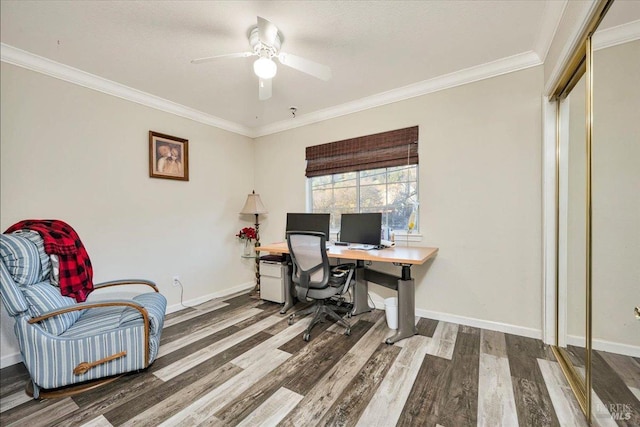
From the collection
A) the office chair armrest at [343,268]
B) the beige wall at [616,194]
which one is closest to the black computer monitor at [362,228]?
the office chair armrest at [343,268]

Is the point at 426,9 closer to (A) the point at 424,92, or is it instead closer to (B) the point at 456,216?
(A) the point at 424,92

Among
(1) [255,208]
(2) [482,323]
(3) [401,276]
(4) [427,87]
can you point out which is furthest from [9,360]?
(4) [427,87]

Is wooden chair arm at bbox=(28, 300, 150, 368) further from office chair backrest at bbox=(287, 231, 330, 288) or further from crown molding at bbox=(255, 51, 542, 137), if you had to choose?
crown molding at bbox=(255, 51, 542, 137)

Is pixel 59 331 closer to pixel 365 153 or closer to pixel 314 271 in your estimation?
pixel 314 271

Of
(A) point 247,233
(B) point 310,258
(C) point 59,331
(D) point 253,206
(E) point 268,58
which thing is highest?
(E) point 268,58

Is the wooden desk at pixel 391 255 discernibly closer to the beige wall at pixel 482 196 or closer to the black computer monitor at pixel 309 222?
the beige wall at pixel 482 196

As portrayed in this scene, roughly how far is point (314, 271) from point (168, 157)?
2298 mm

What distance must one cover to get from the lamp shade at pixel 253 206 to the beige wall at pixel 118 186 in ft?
0.80

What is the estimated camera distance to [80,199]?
8.27 ft

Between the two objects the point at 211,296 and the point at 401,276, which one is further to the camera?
the point at 211,296

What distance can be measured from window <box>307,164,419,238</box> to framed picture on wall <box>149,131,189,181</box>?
166cm

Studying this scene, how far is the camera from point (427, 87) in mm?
2828

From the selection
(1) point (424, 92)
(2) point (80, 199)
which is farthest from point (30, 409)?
(1) point (424, 92)

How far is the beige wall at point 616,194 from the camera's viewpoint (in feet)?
4.31
